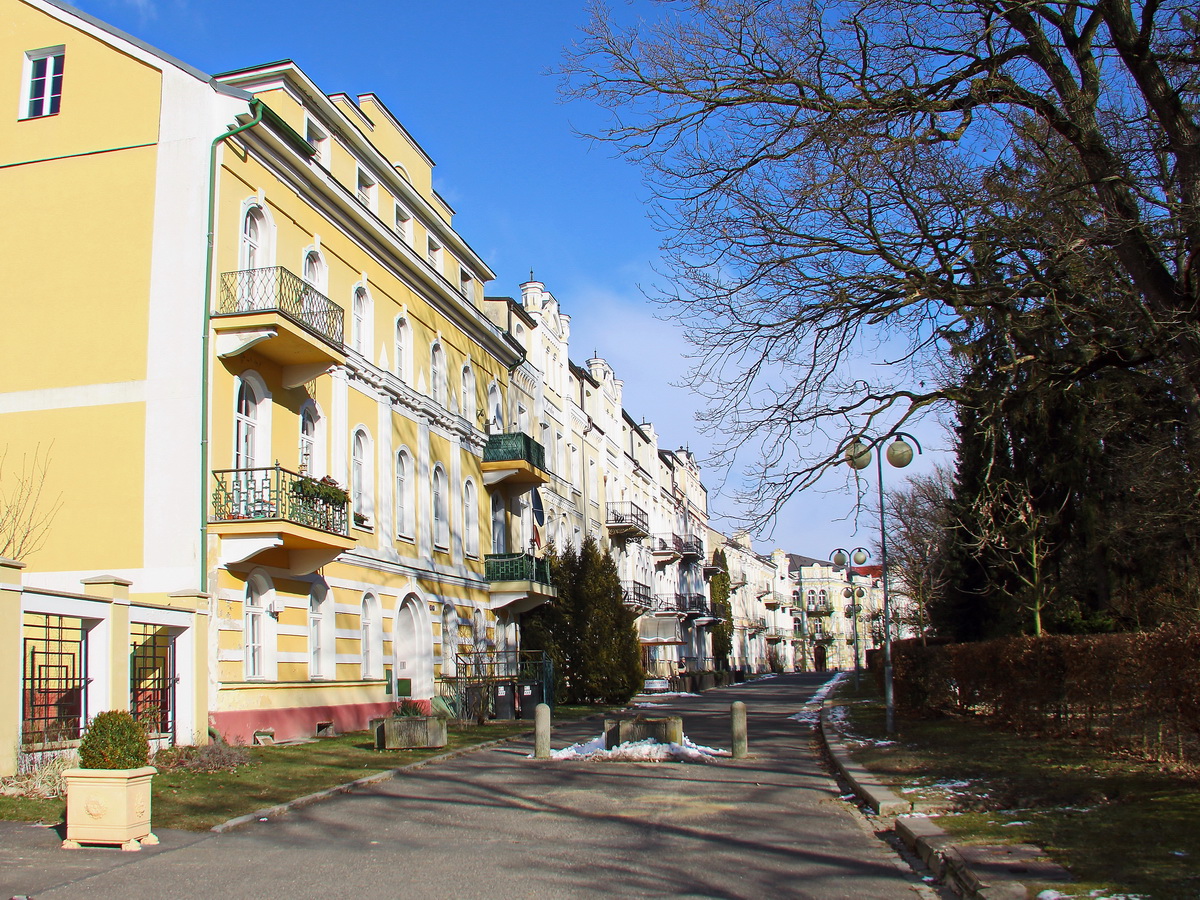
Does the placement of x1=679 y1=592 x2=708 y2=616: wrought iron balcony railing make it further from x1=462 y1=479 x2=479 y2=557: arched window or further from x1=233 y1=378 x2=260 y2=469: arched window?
x1=233 y1=378 x2=260 y2=469: arched window

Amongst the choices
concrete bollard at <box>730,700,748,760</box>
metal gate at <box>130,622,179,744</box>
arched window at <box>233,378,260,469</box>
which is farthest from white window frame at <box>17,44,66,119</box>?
concrete bollard at <box>730,700,748,760</box>

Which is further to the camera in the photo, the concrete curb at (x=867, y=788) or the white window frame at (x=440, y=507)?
the white window frame at (x=440, y=507)

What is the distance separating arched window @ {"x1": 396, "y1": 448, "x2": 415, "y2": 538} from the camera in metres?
26.0

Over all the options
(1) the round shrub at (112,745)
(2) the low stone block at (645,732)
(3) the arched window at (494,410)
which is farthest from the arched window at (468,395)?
(1) the round shrub at (112,745)

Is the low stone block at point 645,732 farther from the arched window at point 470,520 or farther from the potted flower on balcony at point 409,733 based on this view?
the arched window at point 470,520

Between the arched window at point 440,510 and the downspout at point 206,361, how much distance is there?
1099 cm

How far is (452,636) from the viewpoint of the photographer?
93.6 ft

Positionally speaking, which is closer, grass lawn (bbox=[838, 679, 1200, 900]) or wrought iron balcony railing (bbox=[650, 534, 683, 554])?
grass lawn (bbox=[838, 679, 1200, 900])

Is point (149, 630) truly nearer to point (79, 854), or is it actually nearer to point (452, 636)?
point (79, 854)

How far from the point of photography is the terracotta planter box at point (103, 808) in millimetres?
8836

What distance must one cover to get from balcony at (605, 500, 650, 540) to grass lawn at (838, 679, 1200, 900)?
32099 millimetres

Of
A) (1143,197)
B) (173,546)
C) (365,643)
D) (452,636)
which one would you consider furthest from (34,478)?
(1143,197)

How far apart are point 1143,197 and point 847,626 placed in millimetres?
126336

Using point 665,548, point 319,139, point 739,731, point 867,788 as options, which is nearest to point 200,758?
point 739,731
